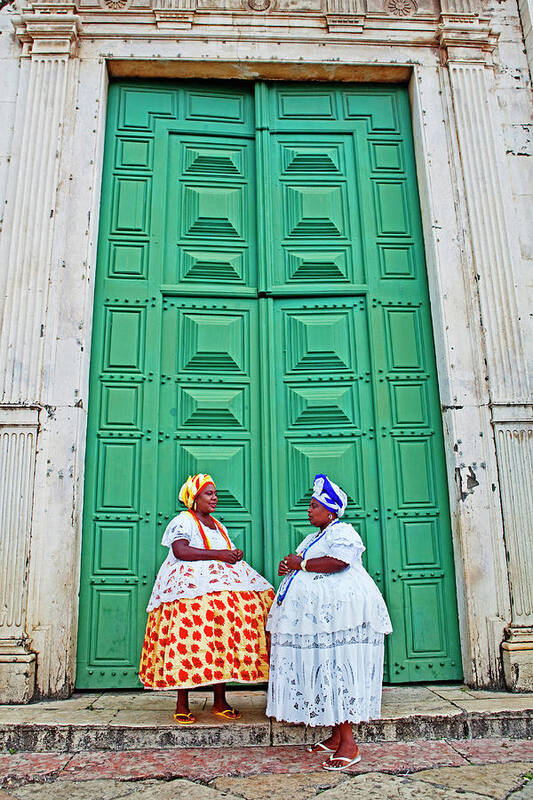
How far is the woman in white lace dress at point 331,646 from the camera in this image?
322 cm

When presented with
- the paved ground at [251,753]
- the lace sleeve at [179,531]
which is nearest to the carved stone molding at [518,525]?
the paved ground at [251,753]

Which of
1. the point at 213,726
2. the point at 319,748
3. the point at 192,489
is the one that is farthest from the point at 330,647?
the point at 192,489

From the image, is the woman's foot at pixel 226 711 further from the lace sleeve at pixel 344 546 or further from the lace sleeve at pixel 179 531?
the lace sleeve at pixel 344 546

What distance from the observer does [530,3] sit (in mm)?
5453

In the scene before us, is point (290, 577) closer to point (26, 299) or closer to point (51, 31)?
point (26, 299)

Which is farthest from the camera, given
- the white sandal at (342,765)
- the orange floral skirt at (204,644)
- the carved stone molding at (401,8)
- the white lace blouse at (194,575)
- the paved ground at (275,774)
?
the carved stone molding at (401,8)

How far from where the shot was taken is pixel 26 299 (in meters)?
4.68

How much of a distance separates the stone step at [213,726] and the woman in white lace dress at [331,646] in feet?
0.67

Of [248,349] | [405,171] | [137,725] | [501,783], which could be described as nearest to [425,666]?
[501,783]

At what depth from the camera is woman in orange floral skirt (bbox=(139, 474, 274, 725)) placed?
3.48 meters

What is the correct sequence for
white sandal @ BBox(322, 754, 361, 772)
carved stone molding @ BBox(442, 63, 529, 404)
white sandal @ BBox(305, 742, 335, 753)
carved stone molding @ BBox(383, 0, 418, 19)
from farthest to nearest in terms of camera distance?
carved stone molding @ BBox(383, 0, 418, 19) < carved stone molding @ BBox(442, 63, 529, 404) < white sandal @ BBox(305, 742, 335, 753) < white sandal @ BBox(322, 754, 361, 772)

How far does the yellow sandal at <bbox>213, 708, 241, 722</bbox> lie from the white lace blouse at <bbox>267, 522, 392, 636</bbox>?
1.80ft

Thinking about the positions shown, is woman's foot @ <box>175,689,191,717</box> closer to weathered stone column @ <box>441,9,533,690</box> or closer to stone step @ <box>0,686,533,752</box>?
stone step @ <box>0,686,533,752</box>

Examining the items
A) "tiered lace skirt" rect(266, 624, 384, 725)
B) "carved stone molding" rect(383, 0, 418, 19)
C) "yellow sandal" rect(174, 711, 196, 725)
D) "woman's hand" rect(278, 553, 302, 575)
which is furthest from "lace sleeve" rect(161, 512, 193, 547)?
"carved stone molding" rect(383, 0, 418, 19)
